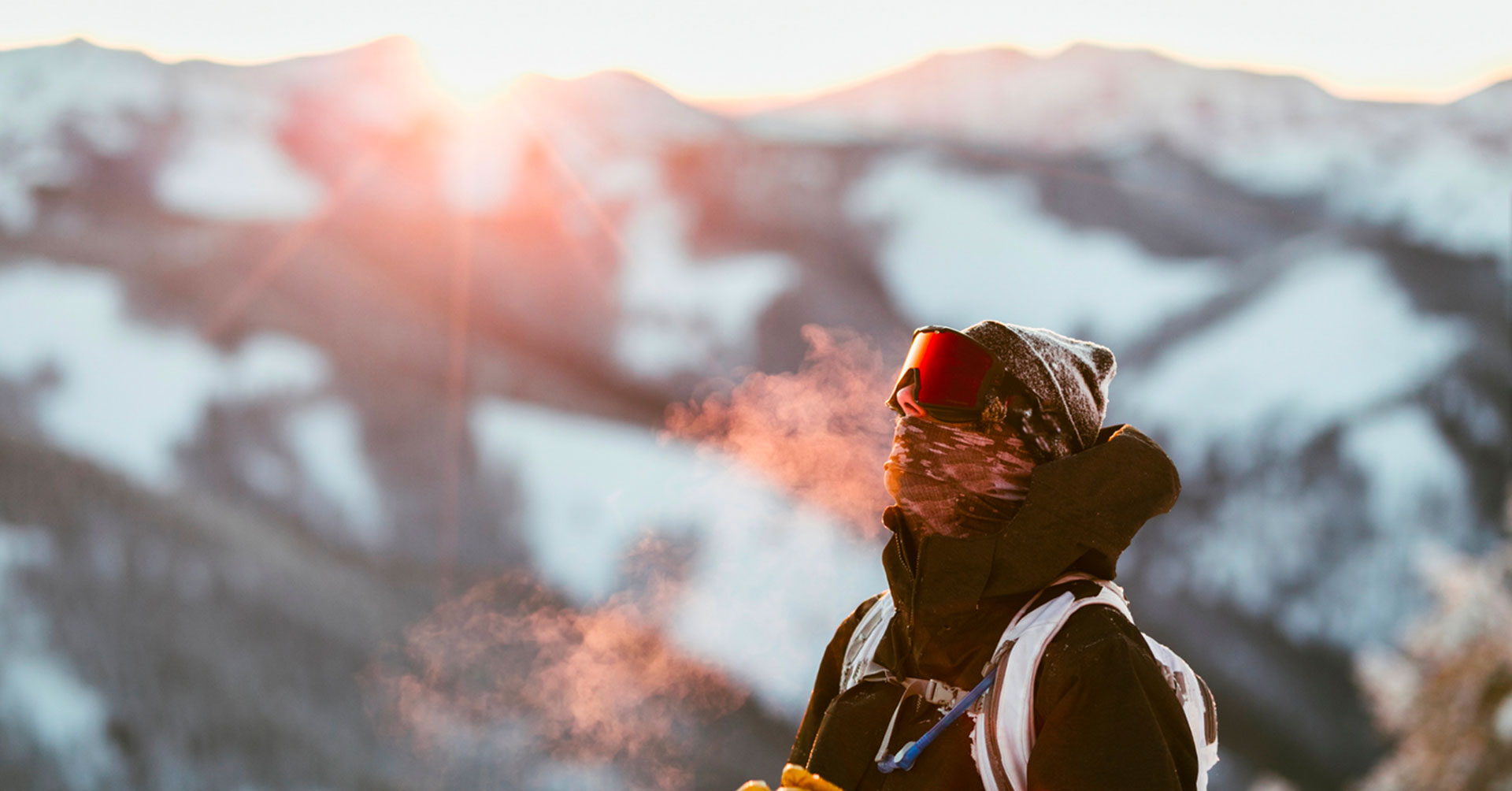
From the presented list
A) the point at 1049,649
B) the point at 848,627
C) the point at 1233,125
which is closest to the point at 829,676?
the point at 848,627

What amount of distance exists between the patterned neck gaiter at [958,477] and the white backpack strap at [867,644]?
171 millimetres

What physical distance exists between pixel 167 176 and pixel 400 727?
6041mm

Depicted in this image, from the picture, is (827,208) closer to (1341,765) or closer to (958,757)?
(1341,765)

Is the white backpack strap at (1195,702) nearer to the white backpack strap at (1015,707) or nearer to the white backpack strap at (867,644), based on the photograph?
the white backpack strap at (1015,707)

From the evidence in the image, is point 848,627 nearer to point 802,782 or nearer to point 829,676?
point 829,676

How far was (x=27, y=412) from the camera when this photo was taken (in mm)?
8789

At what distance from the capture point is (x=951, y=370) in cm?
119

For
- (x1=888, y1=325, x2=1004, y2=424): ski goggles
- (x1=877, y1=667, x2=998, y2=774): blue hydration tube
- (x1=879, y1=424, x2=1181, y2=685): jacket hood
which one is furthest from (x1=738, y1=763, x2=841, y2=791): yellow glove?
(x1=888, y1=325, x2=1004, y2=424): ski goggles

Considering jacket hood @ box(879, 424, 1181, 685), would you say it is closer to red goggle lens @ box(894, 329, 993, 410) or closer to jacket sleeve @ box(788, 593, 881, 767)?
red goggle lens @ box(894, 329, 993, 410)

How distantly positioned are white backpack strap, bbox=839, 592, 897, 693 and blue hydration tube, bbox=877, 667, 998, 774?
144 millimetres

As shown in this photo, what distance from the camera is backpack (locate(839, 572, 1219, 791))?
104cm

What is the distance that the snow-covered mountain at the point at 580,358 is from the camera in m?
7.57

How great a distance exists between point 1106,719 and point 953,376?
452mm

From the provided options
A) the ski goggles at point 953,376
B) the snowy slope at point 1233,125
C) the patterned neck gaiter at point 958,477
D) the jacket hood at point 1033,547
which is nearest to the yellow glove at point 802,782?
the jacket hood at point 1033,547
